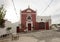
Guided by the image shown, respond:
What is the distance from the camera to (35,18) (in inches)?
1932

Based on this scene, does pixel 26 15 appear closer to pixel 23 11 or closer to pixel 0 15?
pixel 23 11

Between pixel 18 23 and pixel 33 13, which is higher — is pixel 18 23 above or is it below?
below

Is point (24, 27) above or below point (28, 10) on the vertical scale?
below

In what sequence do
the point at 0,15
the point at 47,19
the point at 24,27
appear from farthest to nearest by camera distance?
the point at 47,19 → the point at 24,27 → the point at 0,15

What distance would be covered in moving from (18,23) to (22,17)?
2690mm

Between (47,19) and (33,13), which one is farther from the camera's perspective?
(47,19)

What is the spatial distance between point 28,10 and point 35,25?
515cm

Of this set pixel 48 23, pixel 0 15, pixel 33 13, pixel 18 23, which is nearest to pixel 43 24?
pixel 48 23

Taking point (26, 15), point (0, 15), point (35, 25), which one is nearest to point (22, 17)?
point (26, 15)

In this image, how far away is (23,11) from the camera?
48.6 m

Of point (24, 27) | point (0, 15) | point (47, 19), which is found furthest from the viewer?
point (47, 19)

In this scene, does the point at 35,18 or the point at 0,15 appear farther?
the point at 35,18

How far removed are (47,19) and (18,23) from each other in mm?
9829

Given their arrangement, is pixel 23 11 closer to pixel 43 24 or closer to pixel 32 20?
pixel 32 20
